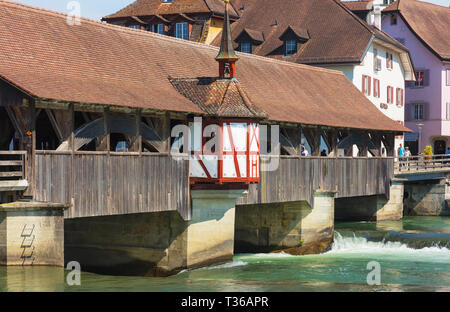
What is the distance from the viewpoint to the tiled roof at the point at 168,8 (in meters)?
49.4

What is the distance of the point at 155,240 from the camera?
24.7 meters

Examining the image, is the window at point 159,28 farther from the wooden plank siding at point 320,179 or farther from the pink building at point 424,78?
the pink building at point 424,78

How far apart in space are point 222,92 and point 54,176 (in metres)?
6.73

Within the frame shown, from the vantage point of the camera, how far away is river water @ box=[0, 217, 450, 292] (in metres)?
18.9

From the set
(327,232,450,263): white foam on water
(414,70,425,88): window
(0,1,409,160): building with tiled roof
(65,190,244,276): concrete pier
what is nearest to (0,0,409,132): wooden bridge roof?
(0,1,409,160): building with tiled roof

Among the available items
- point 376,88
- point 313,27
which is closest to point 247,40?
point 313,27

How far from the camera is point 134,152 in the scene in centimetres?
2247

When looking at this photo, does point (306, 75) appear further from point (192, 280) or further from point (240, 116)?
point (192, 280)

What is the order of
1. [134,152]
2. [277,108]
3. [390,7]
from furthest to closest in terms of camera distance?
1. [390,7]
2. [277,108]
3. [134,152]

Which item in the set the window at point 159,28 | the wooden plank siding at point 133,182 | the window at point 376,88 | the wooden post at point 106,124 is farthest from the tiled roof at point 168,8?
the wooden post at point 106,124

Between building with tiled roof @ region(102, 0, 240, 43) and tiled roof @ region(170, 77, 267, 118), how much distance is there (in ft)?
78.0

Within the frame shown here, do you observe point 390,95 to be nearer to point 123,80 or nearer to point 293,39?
point 293,39
